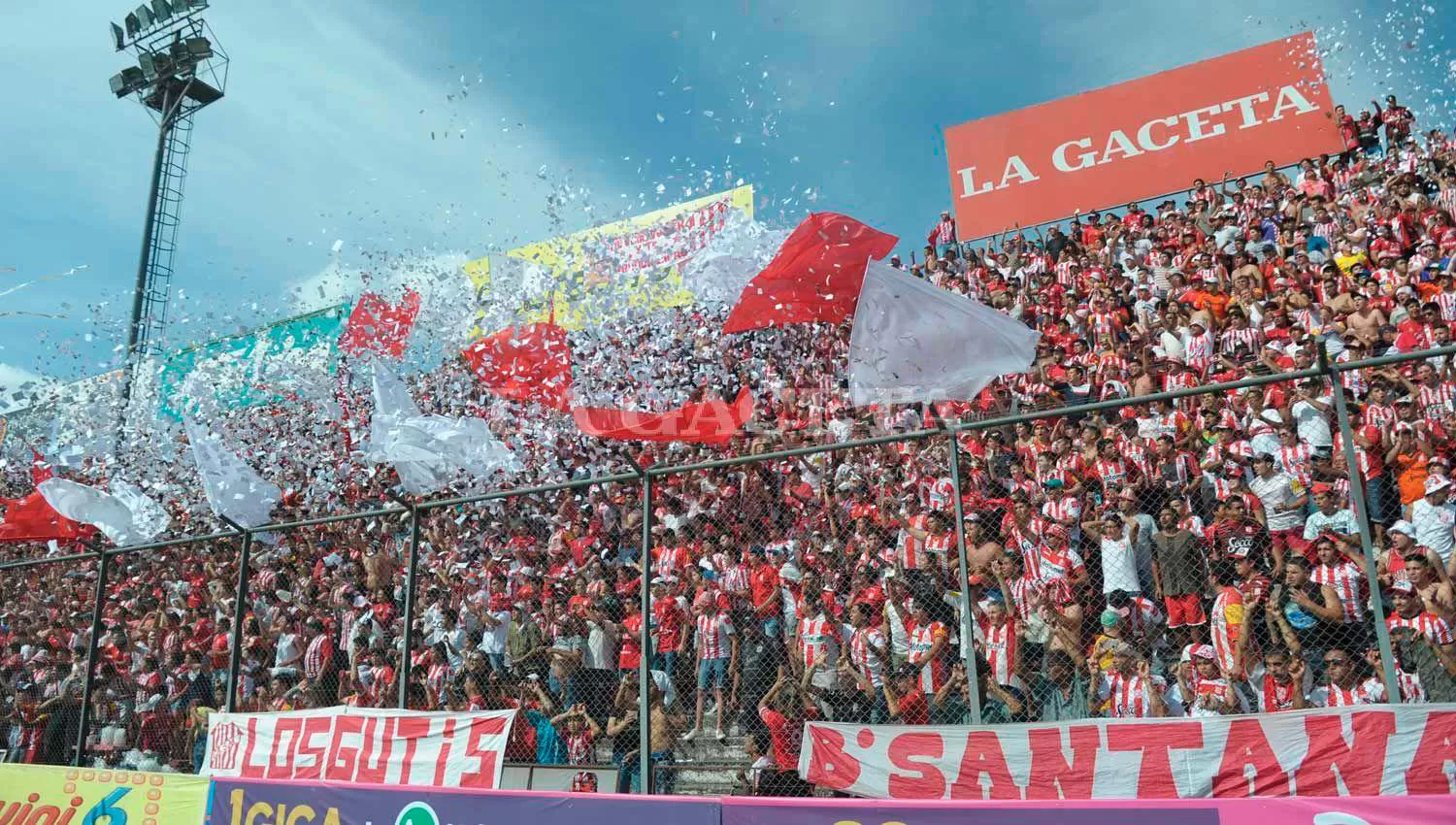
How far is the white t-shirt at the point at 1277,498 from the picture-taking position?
293 inches

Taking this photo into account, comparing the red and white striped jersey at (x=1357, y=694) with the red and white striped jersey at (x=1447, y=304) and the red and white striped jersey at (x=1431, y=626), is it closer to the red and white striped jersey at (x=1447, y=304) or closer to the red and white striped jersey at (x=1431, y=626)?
the red and white striped jersey at (x=1431, y=626)

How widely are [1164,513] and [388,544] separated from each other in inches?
298

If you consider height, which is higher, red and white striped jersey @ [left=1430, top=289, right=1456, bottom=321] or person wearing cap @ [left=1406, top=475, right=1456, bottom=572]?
red and white striped jersey @ [left=1430, top=289, right=1456, bottom=321]

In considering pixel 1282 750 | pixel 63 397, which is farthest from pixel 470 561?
pixel 63 397

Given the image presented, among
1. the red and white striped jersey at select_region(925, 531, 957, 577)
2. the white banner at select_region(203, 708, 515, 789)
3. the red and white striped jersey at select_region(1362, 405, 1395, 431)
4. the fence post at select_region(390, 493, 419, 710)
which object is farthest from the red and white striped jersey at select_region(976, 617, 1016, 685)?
the fence post at select_region(390, 493, 419, 710)

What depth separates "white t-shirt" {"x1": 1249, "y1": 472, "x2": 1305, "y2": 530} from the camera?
293 inches

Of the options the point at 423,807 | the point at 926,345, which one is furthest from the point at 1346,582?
the point at 423,807

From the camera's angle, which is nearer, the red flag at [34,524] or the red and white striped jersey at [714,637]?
the red and white striped jersey at [714,637]

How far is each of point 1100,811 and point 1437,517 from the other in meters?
3.80

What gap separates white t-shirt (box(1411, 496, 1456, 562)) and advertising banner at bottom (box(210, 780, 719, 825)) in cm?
484

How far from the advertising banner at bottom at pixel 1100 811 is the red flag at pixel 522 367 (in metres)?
9.11

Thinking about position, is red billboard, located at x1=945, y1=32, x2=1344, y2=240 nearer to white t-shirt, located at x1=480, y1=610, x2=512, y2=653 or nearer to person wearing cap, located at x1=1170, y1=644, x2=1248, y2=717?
white t-shirt, located at x1=480, y1=610, x2=512, y2=653

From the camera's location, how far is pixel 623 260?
23.4 m

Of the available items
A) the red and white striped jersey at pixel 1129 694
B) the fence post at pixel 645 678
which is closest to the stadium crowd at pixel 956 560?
the red and white striped jersey at pixel 1129 694
